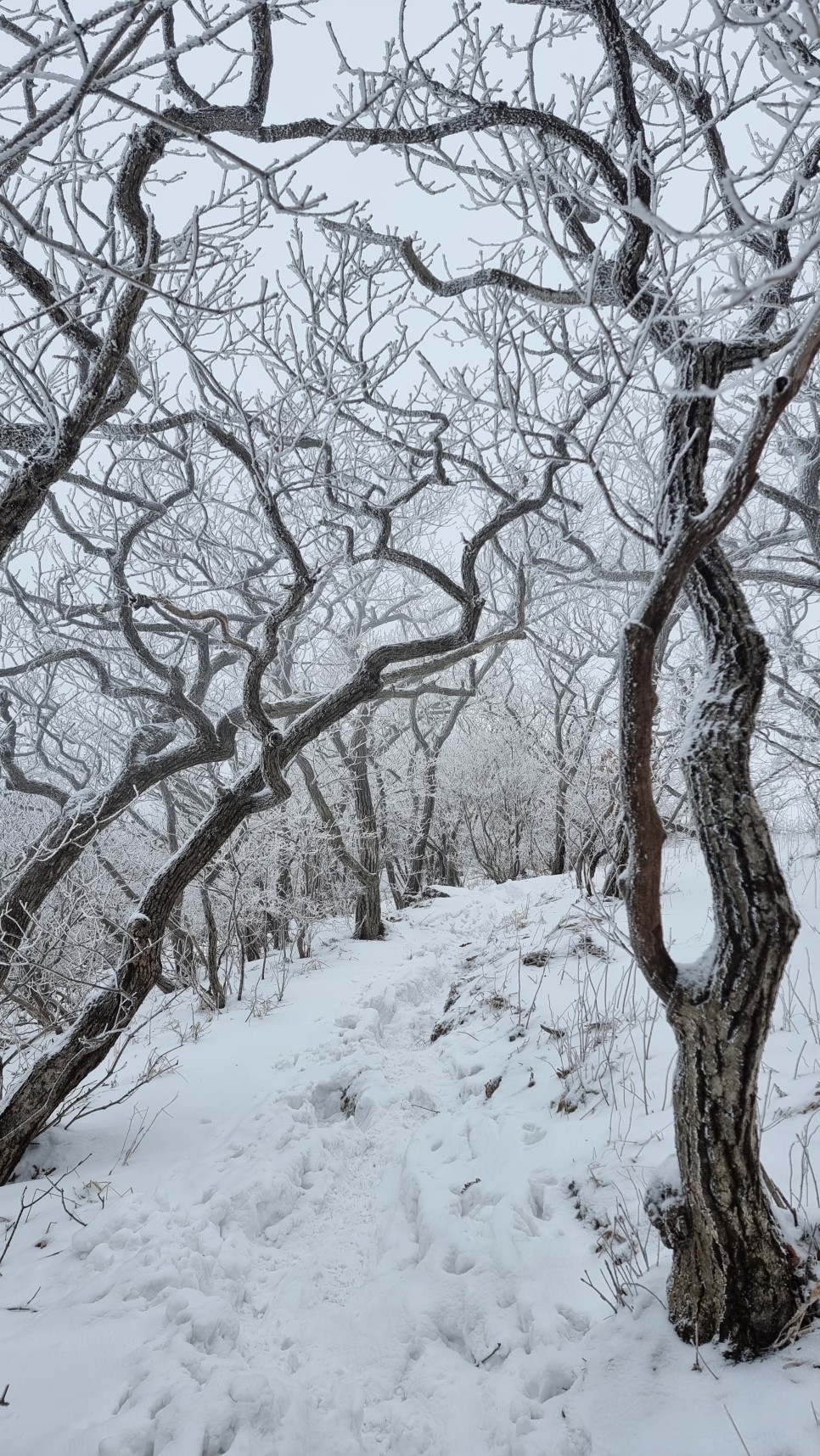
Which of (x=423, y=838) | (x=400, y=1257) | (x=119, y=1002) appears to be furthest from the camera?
(x=423, y=838)

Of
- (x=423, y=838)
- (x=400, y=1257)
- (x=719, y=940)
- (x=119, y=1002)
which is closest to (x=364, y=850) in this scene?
(x=423, y=838)

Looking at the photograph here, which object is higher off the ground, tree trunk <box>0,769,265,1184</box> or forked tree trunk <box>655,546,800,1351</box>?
forked tree trunk <box>655,546,800,1351</box>

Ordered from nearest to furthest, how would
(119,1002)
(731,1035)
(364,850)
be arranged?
1. (731,1035)
2. (119,1002)
3. (364,850)

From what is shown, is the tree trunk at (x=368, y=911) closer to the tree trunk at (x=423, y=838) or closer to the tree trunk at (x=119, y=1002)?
the tree trunk at (x=423, y=838)

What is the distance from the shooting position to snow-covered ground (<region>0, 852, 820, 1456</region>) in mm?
2025

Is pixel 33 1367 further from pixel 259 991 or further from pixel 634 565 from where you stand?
pixel 634 565

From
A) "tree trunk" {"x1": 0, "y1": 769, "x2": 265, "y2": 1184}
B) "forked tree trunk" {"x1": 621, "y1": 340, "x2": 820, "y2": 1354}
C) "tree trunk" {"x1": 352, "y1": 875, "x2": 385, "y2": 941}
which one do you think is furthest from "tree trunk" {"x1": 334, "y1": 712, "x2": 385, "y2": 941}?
"forked tree trunk" {"x1": 621, "y1": 340, "x2": 820, "y2": 1354}

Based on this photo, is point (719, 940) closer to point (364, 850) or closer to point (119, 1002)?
point (119, 1002)

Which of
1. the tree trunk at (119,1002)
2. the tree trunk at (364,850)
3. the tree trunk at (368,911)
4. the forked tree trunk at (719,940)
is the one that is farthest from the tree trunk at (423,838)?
the forked tree trunk at (719,940)

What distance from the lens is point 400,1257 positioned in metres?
2.94

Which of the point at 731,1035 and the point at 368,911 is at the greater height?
the point at 731,1035

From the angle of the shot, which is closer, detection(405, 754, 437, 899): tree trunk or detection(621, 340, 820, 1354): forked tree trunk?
detection(621, 340, 820, 1354): forked tree trunk

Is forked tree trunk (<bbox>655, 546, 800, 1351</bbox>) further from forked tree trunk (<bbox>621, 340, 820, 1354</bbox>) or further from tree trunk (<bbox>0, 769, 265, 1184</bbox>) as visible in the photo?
tree trunk (<bbox>0, 769, 265, 1184</bbox>)

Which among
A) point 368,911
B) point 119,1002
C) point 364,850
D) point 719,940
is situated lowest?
point 119,1002
